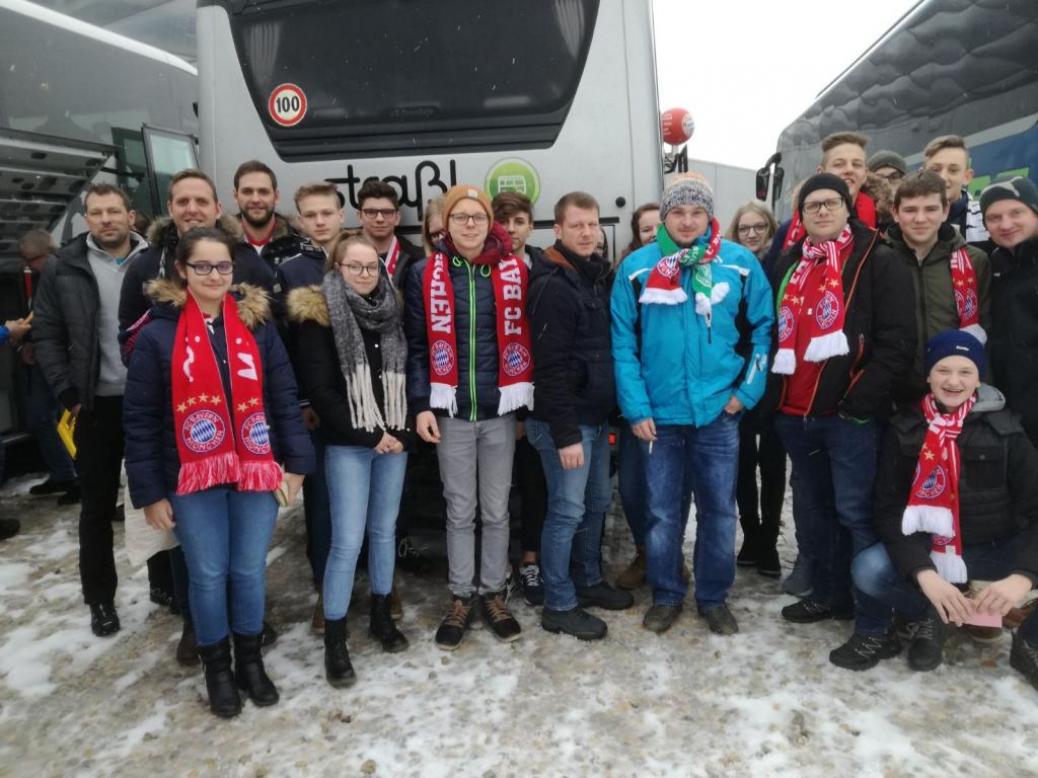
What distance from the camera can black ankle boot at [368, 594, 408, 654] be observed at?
3.06m

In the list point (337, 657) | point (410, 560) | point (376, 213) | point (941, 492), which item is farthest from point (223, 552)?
point (941, 492)

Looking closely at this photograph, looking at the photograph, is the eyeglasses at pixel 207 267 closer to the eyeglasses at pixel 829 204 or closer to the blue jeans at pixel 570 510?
the blue jeans at pixel 570 510

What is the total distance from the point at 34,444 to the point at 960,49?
764 centimetres

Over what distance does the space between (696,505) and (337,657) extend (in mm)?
1621

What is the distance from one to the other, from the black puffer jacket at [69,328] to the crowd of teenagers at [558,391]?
12 millimetres

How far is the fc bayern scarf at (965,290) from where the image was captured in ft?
9.43

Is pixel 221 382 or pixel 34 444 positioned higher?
pixel 221 382

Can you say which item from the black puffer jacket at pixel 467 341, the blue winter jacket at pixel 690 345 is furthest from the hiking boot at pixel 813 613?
the black puffer jacket at pixel 467 341

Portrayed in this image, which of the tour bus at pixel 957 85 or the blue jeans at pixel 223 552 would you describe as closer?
the blue jeans at pixel 223 552

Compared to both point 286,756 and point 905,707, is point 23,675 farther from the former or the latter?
point 905,707

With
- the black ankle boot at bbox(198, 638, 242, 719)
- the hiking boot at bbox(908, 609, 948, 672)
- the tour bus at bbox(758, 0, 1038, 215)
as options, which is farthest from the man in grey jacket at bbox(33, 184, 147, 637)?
the tour bus at bbox(758, 0, 1038, 215)

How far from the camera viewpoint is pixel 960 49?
5094 mm

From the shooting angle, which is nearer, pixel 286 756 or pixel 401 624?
pixel 286 756

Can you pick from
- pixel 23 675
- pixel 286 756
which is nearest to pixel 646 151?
pixel 286 756
